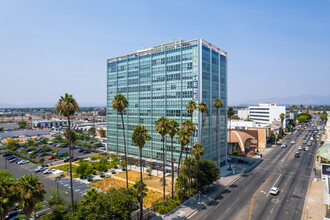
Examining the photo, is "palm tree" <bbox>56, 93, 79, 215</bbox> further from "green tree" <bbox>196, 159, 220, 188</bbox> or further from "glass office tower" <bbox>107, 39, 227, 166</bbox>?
"glass office tower" <bbox>107, 39, 227, 166</bbox>

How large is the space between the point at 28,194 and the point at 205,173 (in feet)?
139

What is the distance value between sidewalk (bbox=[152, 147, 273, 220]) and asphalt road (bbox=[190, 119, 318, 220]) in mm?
1523

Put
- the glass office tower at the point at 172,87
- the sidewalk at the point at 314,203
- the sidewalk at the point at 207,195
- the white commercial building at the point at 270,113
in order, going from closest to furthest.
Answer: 1. the sidewalk at the point at 314,203
2. the sidewalk at the point at 207,195
3. the glass office tower at the point at 172,87
4. the white commercial building at the point at 270,113

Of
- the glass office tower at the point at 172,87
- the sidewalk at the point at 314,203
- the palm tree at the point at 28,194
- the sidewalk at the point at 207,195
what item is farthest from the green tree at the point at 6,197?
the sidewalk at the point at 314,203

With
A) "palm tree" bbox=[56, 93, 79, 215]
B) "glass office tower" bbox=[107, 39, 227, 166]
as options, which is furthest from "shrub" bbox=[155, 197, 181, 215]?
"glass office tower" bbox=[107, 39, 227, 166]

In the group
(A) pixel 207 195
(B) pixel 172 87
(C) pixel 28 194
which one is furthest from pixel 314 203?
(C) pixel 28 194

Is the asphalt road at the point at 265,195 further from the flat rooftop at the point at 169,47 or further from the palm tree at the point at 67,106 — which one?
the flat rooftop at the point at 169,47

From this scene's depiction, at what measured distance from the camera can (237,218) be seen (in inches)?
1638

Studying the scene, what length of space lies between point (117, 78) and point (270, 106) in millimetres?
153478

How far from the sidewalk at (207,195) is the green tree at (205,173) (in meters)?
3.53

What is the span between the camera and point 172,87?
75.6m

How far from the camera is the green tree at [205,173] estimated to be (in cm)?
5443

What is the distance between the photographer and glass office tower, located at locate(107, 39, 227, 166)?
70.6 m

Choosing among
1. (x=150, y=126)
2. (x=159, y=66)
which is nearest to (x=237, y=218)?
(x=150, y=126)
